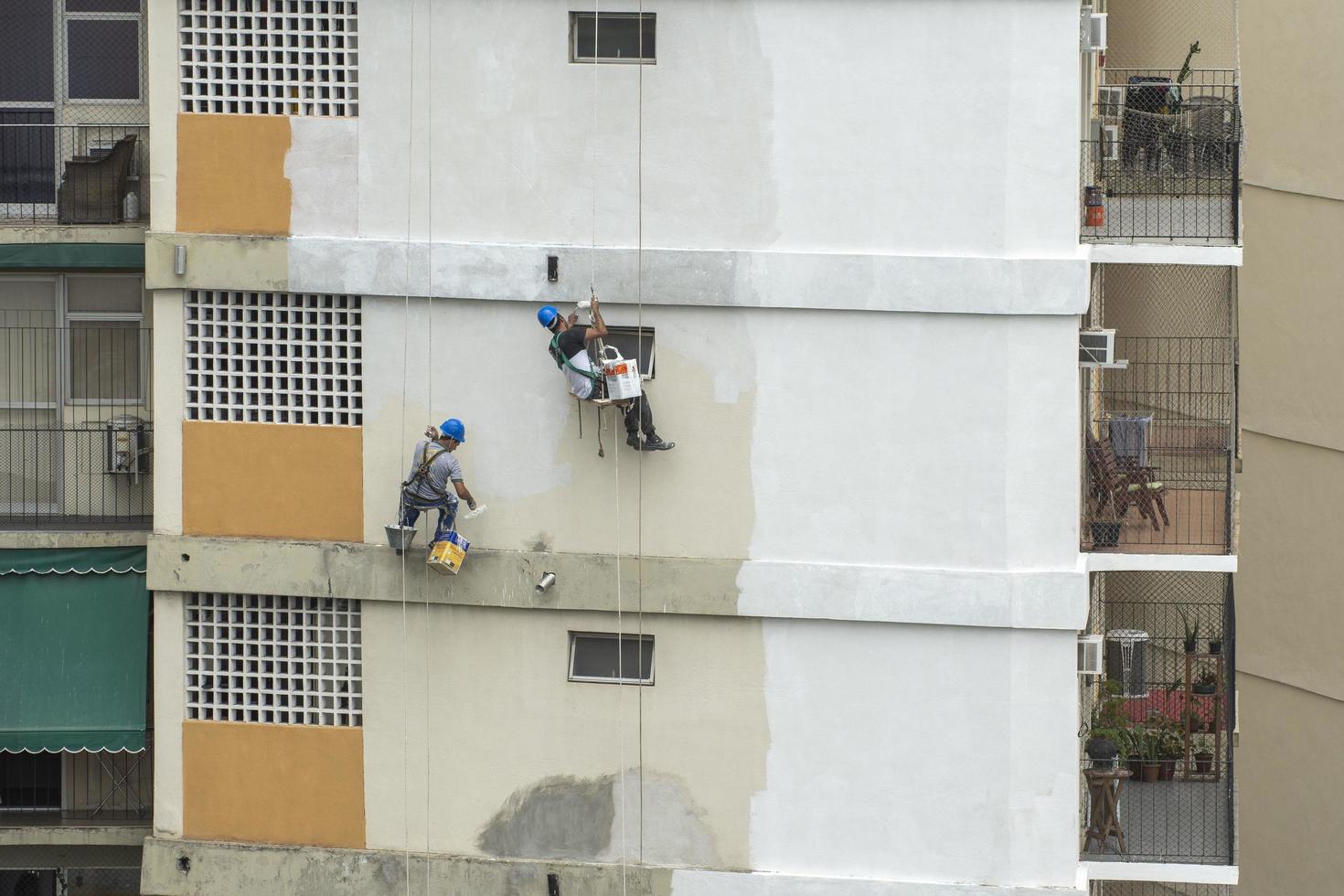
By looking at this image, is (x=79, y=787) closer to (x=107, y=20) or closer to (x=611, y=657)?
(x=611, y=657)

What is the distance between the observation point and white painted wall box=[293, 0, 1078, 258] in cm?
1859

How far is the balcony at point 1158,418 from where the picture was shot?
65.9 feet

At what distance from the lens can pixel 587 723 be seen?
19.5 m

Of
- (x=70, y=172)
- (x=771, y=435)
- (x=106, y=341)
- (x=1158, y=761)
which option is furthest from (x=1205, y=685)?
(x=70, y=172)

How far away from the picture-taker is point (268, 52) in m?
19.3

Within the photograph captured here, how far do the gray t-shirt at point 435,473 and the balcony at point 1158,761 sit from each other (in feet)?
21.5

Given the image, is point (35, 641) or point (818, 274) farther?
point (35, 641)

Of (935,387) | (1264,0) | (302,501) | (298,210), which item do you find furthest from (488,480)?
(1264,0)

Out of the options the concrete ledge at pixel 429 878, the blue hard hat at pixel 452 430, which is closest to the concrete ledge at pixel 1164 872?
the concrete ledge at pixel 429 878

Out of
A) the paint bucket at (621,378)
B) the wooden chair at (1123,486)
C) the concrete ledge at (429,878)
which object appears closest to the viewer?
the paint bucket at (621,378)

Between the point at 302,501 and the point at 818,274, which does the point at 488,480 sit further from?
the point at 818,274

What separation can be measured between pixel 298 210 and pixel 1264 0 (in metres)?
15.5

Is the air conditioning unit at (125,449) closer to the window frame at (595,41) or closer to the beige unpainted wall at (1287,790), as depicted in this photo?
the window frame at (595,41)

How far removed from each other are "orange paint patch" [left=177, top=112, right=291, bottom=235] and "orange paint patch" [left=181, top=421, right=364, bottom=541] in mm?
1899
